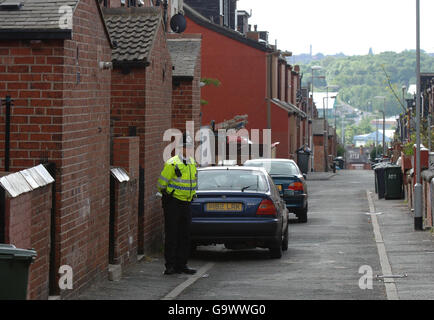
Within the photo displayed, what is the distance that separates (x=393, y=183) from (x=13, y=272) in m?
27.6

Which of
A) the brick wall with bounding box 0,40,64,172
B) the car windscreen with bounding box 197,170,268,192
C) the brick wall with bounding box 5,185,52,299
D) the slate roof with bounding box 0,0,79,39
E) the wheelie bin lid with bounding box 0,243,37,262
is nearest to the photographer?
the wheelie bin lid with bounding box 0,243,37,262

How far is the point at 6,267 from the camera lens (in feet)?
23.9

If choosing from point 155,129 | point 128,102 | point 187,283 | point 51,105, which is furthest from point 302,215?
point 51,105

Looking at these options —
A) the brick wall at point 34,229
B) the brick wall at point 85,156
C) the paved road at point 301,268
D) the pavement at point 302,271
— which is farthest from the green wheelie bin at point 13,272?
the paved road at point 301,268

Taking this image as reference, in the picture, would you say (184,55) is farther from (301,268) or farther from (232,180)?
(301,268)

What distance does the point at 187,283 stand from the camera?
12055 millimetres

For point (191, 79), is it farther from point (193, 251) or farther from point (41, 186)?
point (41, 186)

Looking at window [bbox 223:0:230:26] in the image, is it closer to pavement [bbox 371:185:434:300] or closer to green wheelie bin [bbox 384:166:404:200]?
green wheelie bin [bbox 384:166:404:200]

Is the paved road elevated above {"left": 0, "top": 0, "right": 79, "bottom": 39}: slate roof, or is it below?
below

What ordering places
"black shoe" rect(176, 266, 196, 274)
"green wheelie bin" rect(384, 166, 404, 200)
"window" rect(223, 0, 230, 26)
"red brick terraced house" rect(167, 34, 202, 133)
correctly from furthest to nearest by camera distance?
"window" rect(223, 0, 230, 26) → "green wheelie bin" rect(384, 166, 404, 200) → "red brick terraced house" rect(167, 34, 202, 133) → "black shoe" rect(176, 266, 196, 274)

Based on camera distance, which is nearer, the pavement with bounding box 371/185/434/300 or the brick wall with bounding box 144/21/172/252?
the pavement with bounding box 371/185/434/300

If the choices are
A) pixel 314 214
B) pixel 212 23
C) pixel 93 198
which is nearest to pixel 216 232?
pixel 93 198

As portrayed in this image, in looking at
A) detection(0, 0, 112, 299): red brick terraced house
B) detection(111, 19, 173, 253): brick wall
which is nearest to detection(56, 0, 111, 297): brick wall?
detection(0, 0, 112, 299): red brick terraced house

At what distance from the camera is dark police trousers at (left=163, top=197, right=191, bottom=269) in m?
12.8
